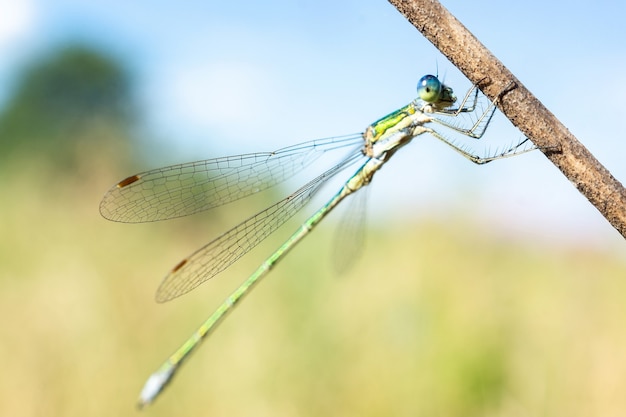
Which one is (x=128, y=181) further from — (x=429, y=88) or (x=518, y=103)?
(x=518, y=103)

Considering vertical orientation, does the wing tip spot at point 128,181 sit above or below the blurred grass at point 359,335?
above

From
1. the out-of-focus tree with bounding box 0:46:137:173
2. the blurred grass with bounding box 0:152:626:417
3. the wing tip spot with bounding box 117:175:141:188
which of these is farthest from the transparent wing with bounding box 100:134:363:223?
the out-of-focus tree with bounding box 0:46:137:173

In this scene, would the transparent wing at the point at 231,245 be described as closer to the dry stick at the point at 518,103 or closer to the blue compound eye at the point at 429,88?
the blue compound eye at the point at 429,88

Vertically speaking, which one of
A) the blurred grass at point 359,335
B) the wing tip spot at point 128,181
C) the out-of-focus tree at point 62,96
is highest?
the out-of-focus tree at point 62,96

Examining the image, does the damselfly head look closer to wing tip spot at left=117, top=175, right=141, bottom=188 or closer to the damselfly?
the damselfly

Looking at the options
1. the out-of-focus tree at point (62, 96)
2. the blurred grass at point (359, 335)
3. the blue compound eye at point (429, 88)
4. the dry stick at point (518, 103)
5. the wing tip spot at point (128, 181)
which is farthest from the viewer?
the out-of-focus tree at point (62, 96)

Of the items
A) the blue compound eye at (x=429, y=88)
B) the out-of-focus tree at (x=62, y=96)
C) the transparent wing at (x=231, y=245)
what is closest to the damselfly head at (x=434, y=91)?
the blue compound eye at (x=429, y=88)
